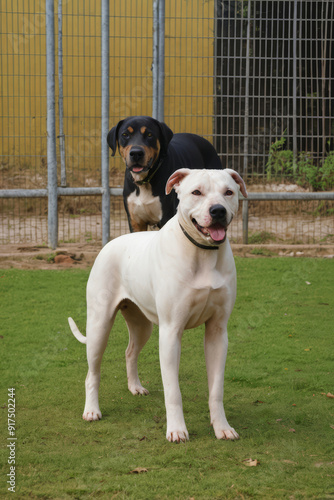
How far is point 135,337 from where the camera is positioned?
415cm

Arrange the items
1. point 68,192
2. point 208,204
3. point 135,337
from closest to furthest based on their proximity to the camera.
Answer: point 208,204
point 135,337
point 68,192

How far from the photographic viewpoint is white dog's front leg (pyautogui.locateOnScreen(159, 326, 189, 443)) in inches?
134

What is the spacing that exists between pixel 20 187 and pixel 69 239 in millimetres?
1042

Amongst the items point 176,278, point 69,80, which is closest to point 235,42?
point 69,80

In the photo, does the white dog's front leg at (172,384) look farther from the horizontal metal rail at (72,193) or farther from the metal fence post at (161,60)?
the metal fence post at (161,60)

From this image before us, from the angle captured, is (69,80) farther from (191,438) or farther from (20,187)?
(191,438)

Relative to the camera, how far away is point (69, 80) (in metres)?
9.60

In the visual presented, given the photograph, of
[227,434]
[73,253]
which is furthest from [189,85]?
[227,434]

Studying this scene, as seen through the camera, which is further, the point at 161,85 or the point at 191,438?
the point at 161,85

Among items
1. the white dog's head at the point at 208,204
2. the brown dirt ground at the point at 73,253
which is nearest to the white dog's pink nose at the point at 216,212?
the white dog's head at the point at 208,204

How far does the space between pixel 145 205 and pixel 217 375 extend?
2.36 metres

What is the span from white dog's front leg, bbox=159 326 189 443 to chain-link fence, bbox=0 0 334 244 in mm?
6123

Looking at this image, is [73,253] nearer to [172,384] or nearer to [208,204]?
[172,384]

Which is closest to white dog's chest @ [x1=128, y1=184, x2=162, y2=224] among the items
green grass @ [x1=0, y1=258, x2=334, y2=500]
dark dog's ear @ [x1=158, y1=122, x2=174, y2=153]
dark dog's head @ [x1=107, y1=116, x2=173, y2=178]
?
dark dog's head @ [x1=107, y1=116, x2=173, y2=178]
